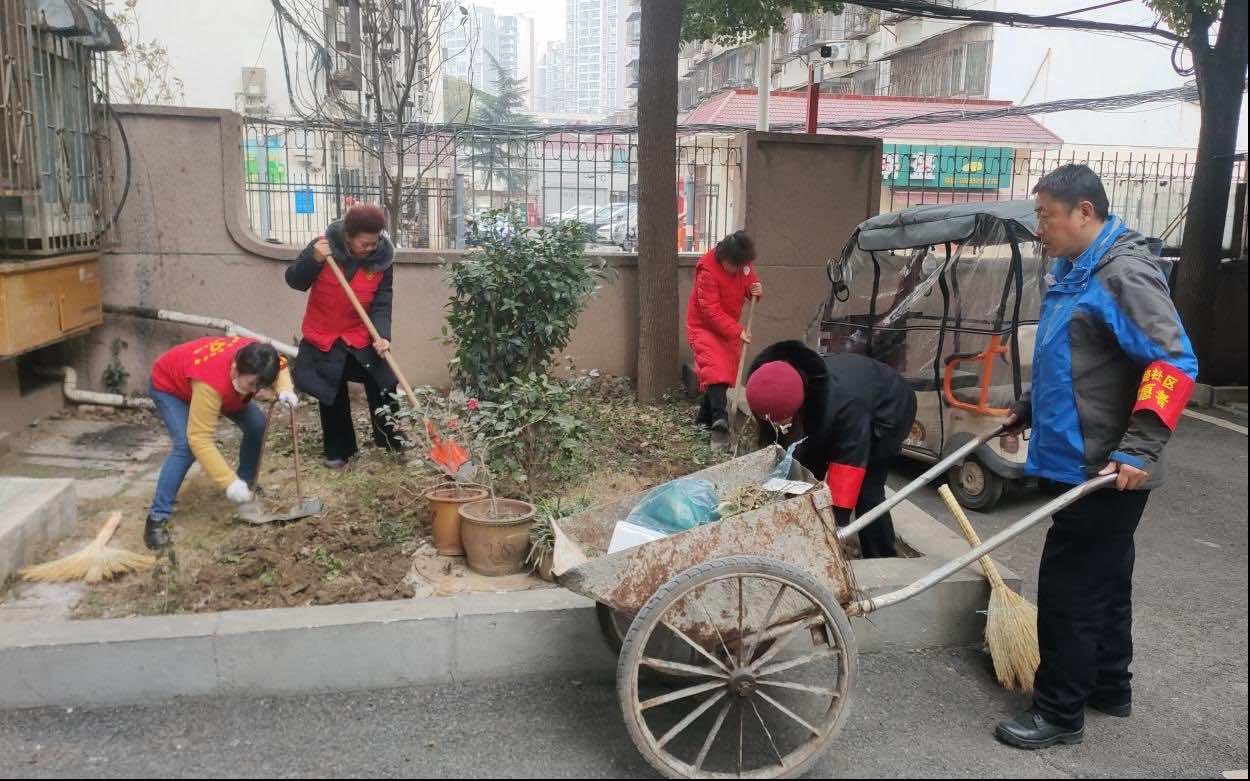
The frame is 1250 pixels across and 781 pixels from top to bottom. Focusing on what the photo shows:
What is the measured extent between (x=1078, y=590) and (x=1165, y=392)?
2.48 ft

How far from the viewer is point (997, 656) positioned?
356 cm

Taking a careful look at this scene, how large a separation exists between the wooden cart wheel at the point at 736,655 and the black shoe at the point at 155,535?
2.54 m

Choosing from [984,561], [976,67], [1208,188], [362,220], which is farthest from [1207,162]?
[976,67]

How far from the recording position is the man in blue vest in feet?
9.61

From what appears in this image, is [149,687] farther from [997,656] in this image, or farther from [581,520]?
[997,656]

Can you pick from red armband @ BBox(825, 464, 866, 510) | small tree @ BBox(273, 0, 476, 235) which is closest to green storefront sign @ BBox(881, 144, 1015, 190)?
small tree @ BBox(273, 0, 476, 235)

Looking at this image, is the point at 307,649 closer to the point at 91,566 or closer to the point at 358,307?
the point at 91,566

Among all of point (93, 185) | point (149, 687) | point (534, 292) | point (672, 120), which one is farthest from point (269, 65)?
point (149, 687)

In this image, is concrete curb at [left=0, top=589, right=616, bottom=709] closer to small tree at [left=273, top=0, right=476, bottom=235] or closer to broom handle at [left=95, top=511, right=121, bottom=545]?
broom handle at [left=95, top=511, right=121, bottom=545]

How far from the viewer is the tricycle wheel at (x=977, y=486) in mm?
5730

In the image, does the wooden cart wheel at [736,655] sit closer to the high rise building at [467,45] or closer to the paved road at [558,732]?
the paved road at [558,732]

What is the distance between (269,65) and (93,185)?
660 inches

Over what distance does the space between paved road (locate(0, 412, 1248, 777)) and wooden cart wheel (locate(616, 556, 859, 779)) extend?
271 mm

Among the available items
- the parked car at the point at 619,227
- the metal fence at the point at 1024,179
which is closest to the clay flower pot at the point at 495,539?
the parked car at the point at 619,227
